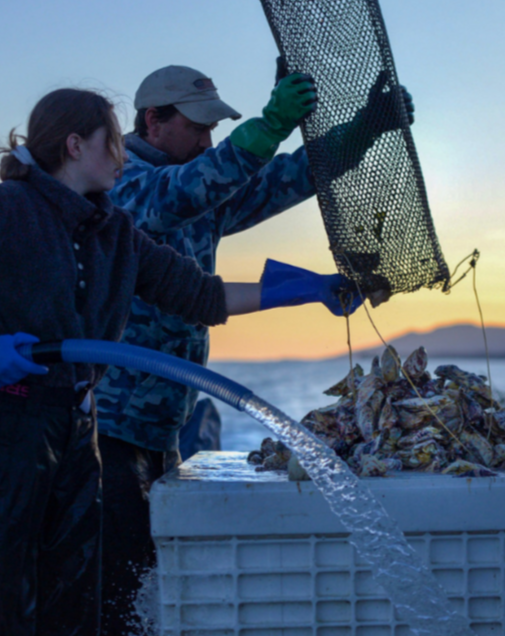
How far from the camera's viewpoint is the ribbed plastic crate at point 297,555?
1.33m

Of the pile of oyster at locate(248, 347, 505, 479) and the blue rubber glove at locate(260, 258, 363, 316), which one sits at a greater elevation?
the blue rubber glove at locate(260, 258, 363, 316)

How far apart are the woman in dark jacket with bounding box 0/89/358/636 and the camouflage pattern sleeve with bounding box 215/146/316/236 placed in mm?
779

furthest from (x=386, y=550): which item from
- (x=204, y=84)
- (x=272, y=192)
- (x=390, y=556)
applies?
(x=204, y=84)

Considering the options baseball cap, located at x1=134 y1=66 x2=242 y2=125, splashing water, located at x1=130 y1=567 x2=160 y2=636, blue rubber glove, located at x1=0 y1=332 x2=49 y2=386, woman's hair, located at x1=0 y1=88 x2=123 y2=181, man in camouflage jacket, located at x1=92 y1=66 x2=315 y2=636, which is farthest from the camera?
baseball cap, located at x1=134 y1=66 x2=242 y2=125

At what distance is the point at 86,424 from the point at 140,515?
2.05 ft

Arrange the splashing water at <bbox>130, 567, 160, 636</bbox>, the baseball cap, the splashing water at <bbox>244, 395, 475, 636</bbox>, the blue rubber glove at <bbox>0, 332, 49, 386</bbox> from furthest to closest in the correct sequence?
1. the baseball cap
2. the splashing water at <bbox>130, 567, 160, 636</bbox>
3. the blue rubber glove at <bbox>0, 332, 49, 386</bbox>
4. the splashing water at <bbox>244, 395, 475, 636</bbox>

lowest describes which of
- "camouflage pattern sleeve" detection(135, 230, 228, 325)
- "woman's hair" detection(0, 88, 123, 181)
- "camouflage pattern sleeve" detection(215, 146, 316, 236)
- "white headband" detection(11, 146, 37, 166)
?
"camouflage pattern sleeve" detection(135, 230, 228, 325)

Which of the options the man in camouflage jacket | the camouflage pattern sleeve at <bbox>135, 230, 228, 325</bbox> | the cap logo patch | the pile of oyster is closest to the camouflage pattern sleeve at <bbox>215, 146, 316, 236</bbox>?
the man in camouflage jacket

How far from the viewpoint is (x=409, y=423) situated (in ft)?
5.86

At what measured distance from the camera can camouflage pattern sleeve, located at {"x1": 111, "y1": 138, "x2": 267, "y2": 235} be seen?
6.39ft

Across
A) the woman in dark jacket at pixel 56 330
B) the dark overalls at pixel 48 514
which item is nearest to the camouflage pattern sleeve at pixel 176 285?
the woman in dark jacket at pixel 56 330

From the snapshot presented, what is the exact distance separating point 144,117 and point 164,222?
0.62 metres

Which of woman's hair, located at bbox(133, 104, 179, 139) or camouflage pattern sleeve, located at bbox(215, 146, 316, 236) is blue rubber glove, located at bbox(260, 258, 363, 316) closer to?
camouflage pattern sleeve, located at bbox(215, 146, 316, 236)

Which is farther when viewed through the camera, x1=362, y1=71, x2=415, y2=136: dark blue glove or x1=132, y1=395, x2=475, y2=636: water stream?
x1=362, y1=71, x2=415, y2=136: dark blue glove
